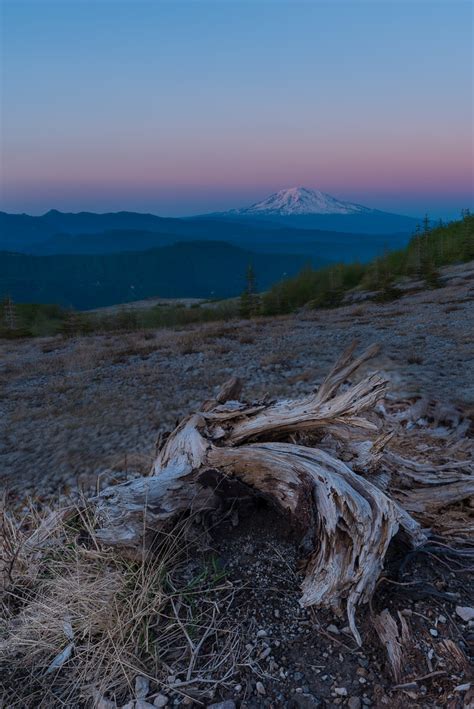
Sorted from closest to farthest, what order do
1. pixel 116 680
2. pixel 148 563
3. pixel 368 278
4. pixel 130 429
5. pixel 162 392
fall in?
pixel 116 680 < pixel 148 563 < pixel 130 429 < pixel 162 392 < pixel 368 278

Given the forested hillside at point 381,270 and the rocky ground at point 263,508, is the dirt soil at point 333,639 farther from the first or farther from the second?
the forested hillside at point 381,270

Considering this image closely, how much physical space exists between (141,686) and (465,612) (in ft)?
7.88

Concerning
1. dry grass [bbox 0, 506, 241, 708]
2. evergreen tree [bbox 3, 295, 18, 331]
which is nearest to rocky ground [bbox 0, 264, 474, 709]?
dry grass [bbox 0, 506, 241, 708]

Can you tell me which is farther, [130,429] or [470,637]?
[130,429]

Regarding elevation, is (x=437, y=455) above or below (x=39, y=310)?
above

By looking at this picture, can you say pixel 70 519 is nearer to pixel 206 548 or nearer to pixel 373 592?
pixel 206 548

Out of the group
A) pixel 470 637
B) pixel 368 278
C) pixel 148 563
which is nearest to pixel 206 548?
pixel 148 563

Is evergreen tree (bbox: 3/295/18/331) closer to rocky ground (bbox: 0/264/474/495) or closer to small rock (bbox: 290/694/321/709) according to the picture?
rocky ground (bbox: 0/264/474/495)

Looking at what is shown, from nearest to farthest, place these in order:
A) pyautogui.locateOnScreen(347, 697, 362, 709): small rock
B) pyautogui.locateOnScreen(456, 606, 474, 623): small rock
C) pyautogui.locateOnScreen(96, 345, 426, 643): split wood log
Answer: pyautogui.locateOnScreen(347, 697, 362, 709): small rock
pyautogui.locateOnScreen(456, 606, 474, 623): small rock
pyautogui.locateOnScreen(96, 345, 426, 643): split wood log

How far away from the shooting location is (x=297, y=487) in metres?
4.23

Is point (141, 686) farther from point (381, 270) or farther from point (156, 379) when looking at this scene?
point (381, 270)

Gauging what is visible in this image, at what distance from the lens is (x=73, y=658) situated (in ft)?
11.2

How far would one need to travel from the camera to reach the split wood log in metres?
3.77

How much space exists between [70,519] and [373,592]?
9.38 ft
